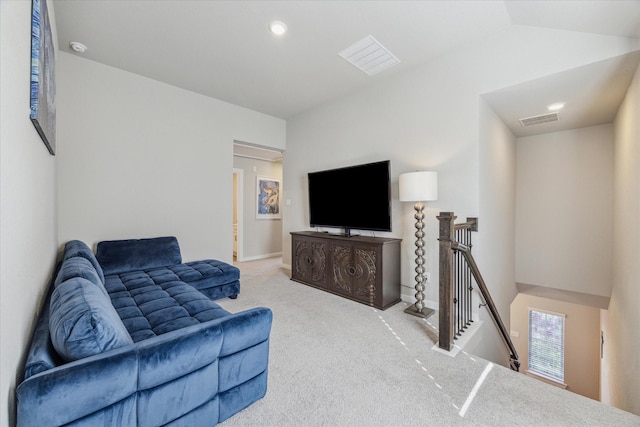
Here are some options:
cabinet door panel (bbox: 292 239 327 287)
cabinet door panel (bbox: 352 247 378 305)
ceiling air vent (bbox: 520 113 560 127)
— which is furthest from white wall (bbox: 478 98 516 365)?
cabinet door panel (bbox: 292 239 327 287)

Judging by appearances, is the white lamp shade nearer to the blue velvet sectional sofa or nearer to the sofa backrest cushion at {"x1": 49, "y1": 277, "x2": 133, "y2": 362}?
the blue velvet sectional sofa

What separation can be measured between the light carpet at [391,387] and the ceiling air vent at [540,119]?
3022 mm

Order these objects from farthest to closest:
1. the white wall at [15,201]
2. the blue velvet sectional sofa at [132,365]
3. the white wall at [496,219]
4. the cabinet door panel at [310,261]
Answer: the cabinet door panel at [310,261], the white wall at [496,219], the blue velvet sectional sofa at [132,365], the white wall at [15,201]

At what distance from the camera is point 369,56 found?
3064 mm

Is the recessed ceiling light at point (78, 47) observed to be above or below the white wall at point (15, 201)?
above

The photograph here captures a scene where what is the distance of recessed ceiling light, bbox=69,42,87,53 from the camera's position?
2846mm

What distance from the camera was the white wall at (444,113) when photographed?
7.97ft

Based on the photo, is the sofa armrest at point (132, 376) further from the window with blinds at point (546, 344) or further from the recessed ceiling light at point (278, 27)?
the window with blinds at point (546, 344)

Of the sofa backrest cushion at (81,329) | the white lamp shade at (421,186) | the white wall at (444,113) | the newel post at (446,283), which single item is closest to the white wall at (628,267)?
the white wall at (444,113)

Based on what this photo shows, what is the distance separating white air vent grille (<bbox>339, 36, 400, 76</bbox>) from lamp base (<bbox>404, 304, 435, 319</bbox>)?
287 centimetres

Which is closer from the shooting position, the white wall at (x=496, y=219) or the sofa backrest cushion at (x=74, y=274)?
the sofa backrest cushion at (x=74, y=274)

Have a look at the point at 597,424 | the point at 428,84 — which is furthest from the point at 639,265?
the point at 428,84

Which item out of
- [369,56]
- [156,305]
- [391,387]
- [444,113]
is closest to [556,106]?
[444,113]

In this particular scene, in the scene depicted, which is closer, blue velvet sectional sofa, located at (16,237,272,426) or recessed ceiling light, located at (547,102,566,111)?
blue velvet sectional sofa, located at (16,237,272,426)
